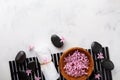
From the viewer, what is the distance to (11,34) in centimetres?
164

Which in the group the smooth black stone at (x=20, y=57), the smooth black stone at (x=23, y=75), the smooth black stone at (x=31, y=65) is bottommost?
the smooth black stone at (x=23, y=75)

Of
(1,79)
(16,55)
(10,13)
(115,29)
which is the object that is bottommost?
(1,79)

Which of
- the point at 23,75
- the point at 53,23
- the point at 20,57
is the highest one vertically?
the point at 53,23

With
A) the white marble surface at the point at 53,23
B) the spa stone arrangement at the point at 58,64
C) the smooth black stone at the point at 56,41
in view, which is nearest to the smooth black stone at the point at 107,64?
the spa stone arrangement at the point at 58,64

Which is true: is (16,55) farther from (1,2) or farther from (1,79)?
(1,2)

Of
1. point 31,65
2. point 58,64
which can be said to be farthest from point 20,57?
point 58,64

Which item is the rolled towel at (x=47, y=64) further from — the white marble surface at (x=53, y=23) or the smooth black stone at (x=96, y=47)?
the smooth black stone at (x=96, y=47)

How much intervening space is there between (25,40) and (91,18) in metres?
0.47

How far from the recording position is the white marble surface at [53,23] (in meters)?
1.63

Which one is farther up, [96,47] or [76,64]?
[96,47]

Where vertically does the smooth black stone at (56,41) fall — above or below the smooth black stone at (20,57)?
above

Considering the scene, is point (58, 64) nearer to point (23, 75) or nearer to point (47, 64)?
point (47, 64)

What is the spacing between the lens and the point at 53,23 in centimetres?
165

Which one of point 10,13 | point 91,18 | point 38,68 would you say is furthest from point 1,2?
point 91,18
